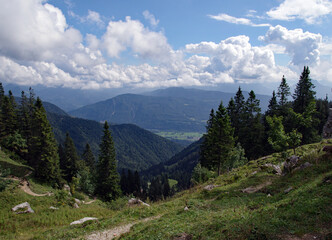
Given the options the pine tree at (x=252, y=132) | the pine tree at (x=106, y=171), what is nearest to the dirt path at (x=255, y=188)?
the pine tree at (x=252, y=132)

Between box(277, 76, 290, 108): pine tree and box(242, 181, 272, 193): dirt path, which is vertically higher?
box(277, 76, 290, 108): pine tree

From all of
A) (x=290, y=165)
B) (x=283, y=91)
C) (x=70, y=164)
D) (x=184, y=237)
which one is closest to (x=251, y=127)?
(x=283, y=91)

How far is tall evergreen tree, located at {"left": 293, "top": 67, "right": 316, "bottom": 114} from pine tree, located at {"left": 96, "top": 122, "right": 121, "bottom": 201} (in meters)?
44.8

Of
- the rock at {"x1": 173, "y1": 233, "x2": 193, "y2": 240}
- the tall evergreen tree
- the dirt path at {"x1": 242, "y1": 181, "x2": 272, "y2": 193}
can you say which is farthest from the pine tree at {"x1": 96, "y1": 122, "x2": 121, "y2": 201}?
the tall evergreen tree

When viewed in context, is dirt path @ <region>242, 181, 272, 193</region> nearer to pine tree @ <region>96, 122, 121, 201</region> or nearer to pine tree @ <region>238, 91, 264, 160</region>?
pine tree @ <region>238, 91, 264, 160</region>

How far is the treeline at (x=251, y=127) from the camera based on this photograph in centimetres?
3331

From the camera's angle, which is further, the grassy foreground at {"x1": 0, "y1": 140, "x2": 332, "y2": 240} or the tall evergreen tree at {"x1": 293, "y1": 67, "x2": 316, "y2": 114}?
the tall evergreen tree at {"x1": 293, "y1": 67, "x2": 316, "y2": 114}

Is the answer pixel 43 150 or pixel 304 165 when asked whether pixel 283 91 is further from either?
pixel 43 150

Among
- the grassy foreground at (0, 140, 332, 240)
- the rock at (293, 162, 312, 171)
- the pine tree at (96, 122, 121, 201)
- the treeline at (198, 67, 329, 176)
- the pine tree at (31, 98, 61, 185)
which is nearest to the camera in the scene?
the grassy foreground at (0, 140, 332, 240)

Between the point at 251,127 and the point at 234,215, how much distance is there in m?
40.1

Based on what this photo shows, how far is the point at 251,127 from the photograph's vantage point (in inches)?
1794

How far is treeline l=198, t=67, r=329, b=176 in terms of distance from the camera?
3331 centimetres

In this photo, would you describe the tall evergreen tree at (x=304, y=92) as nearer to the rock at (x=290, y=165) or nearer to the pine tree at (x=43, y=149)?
the rock at (x=290, y=165)

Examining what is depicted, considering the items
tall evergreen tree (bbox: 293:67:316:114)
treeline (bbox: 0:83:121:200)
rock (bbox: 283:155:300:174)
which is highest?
tall evergreen tree (bbox: 293:67:316:114)
